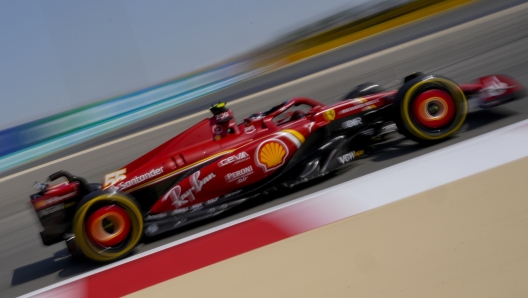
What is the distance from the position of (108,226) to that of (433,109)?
3.19 m

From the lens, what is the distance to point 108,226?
4.77 meters

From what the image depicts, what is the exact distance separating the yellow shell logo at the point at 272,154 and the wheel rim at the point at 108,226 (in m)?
1.30

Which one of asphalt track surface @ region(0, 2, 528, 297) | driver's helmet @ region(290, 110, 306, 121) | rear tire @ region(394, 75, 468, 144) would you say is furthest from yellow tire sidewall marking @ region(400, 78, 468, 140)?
driver's helmet @ region(290, 110, 306, 121)

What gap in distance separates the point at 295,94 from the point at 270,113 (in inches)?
219

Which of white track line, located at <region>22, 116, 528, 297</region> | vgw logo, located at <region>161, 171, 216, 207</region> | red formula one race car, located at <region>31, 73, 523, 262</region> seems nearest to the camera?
white track line, located at <region>22, 116, 528, 297</region>

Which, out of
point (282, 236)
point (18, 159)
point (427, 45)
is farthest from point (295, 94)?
point (282, 236)

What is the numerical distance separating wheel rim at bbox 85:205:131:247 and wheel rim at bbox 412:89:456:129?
283cm

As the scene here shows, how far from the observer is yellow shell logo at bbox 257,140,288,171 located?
5.08 meters

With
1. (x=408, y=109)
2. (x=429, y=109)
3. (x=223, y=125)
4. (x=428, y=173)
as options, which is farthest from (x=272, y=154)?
(x=428, y=173)

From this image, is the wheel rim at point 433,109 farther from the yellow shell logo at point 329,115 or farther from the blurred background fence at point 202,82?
the blurred background fence at point 202,82

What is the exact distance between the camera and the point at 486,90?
5508 mm

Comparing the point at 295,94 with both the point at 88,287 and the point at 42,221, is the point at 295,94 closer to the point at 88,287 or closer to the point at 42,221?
the point at 42,221

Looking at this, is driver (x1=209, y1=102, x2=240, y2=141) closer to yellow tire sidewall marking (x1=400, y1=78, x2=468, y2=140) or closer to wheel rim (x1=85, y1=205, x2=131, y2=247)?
wheel rim (x1=85, y1=205, x2=131, y2=247)

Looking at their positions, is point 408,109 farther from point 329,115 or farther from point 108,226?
point 108,226
